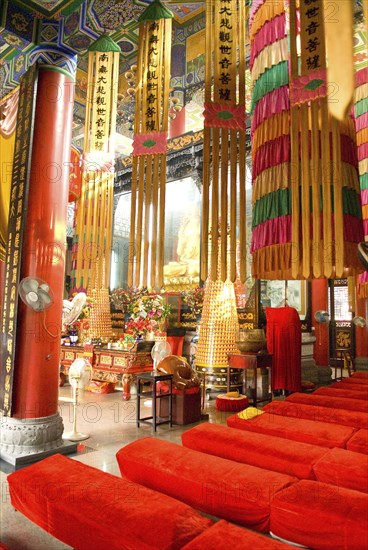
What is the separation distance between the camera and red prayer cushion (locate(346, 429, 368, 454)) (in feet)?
9.01

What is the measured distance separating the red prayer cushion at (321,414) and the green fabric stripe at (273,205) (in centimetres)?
178

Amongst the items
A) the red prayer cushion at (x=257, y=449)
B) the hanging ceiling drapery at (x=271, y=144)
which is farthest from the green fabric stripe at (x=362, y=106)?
the red prayer cushion at (x=257, y=449)

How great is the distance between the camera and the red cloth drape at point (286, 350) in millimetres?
6461

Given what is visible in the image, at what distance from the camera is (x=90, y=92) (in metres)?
3.95

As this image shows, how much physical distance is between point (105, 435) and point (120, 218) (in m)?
8.40

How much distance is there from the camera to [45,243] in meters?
3.54

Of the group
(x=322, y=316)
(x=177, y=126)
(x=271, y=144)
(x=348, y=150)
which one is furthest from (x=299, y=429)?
(x=177, y=126)

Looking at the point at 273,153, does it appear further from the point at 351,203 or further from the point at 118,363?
the point at 118,363

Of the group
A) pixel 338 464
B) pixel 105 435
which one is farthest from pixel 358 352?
pixel 338 464

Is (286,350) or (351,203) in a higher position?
(351,203)

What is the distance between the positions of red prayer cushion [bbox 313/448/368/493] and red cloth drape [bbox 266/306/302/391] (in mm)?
4094

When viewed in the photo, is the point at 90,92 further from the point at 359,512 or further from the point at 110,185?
the point at 359,512

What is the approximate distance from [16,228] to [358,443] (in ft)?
10.6

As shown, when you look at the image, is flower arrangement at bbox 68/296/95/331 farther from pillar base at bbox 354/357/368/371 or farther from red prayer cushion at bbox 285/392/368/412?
pillar base at bbox 354/357/368/371
